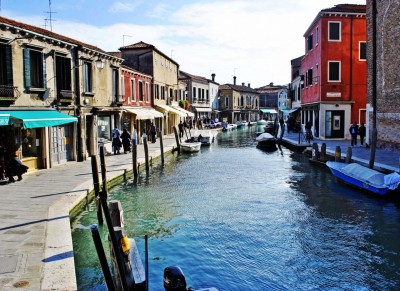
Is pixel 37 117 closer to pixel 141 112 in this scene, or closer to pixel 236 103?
pixel 141 112

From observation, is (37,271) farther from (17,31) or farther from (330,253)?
(17,31)

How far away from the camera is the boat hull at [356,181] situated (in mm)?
12539

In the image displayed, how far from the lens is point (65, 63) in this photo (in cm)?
1689

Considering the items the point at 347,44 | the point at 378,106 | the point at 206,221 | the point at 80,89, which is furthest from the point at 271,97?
the point at 206,221

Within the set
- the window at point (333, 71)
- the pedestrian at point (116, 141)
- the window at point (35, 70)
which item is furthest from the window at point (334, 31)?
the window at point (35, 70)

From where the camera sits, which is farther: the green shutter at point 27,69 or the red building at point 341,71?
the red building at point 341,71

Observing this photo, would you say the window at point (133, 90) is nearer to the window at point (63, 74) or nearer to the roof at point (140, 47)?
the roof at point (140, 47)

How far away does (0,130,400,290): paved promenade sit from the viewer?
5543 mm

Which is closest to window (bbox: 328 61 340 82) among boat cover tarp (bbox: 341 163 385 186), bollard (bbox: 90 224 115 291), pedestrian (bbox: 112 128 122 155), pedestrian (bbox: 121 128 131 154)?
boat cover tarp (bbox: 341 163 385 186)

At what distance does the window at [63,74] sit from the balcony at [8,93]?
2906 millimetres

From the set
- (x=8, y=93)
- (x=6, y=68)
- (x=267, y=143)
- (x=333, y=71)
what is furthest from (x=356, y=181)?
(x=267, y=143)

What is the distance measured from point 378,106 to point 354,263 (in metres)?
15.3

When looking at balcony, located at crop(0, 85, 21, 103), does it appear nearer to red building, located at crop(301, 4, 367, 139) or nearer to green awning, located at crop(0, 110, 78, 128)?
green awning, located at crop(0, 110, 78, 128)

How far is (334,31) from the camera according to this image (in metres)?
26.5
